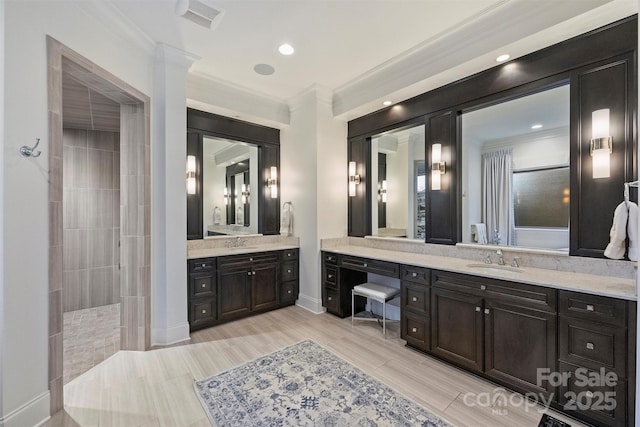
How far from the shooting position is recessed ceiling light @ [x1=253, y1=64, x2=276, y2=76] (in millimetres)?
3304

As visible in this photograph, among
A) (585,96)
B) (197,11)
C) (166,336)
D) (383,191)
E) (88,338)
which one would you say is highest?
(197,11)

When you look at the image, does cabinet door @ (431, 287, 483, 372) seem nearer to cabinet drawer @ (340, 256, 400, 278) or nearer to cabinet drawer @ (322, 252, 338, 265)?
cabinet drawer @ (340, 256, 400, 278)

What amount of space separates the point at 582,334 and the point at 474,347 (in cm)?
75

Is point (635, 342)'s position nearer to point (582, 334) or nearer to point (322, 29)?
point (582, 334)

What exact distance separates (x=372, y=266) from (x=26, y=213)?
2995 millimetres

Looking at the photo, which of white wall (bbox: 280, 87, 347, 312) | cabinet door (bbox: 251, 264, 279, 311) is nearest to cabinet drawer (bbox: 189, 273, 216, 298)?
cabinet door (bbox: 251, 264, 279, 311)

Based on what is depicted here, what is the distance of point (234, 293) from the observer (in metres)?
3.57

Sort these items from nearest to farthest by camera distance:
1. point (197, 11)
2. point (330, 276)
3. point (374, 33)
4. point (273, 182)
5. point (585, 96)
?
1. point (585, 96)
2. point (197, 11)
3. point (374, 33)
4. point (330, 276)
5. point (273, 182)

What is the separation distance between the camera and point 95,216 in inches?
165

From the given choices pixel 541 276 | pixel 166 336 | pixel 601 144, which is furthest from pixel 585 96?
pixel 166 336

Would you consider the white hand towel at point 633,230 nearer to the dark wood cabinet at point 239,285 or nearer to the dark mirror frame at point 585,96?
the dark mirror frame at point 585,96

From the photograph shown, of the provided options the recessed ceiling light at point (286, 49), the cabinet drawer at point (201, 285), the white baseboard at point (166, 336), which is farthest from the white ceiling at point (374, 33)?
the white baseboard at point (166, 336)

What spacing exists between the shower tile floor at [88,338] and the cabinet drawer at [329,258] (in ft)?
8.25

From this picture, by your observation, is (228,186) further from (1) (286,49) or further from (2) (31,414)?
(2) (31,414)
